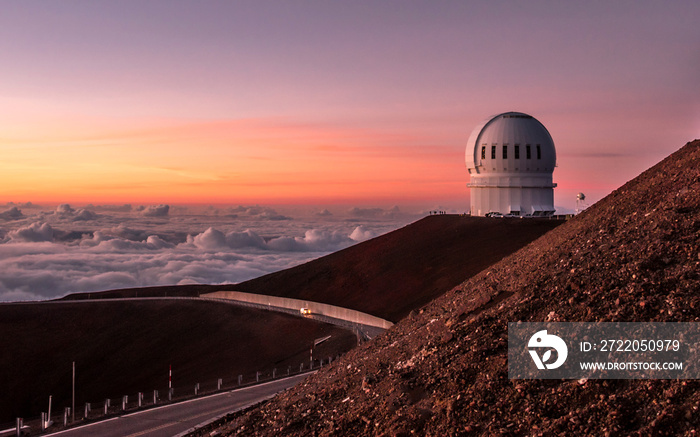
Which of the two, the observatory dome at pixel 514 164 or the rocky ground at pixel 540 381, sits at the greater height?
the observatory dome at pixel 514 164

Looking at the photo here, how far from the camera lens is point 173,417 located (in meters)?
19.0

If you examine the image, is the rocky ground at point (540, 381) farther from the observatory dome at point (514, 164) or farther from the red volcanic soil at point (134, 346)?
the observatory dome at point (514, 164)

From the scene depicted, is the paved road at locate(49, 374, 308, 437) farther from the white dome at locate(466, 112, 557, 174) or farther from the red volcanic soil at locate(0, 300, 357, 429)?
the white dome at locate(466, 112, 557, 174)

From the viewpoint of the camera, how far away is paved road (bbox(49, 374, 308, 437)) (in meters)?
17.5

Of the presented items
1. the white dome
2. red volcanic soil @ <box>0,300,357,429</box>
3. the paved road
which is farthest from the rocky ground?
the white dome

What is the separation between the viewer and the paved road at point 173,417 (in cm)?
1745

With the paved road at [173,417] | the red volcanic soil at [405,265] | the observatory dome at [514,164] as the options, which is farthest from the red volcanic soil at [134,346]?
the observatory dome at [514,164]

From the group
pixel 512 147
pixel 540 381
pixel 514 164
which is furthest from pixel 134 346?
pixel 540 381

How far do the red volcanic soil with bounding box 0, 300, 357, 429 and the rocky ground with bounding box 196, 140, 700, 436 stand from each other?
1779cm

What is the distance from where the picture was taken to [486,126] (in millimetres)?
54438

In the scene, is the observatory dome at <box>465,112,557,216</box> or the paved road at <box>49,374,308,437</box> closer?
the paved road at <box>49,374,308,437</box>

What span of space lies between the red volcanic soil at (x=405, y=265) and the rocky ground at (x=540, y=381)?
22.9 metres

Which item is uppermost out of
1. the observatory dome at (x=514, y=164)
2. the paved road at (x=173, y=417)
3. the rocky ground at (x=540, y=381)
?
the observatory dome at (x=514, y=164)

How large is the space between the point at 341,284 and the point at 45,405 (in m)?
23.0
